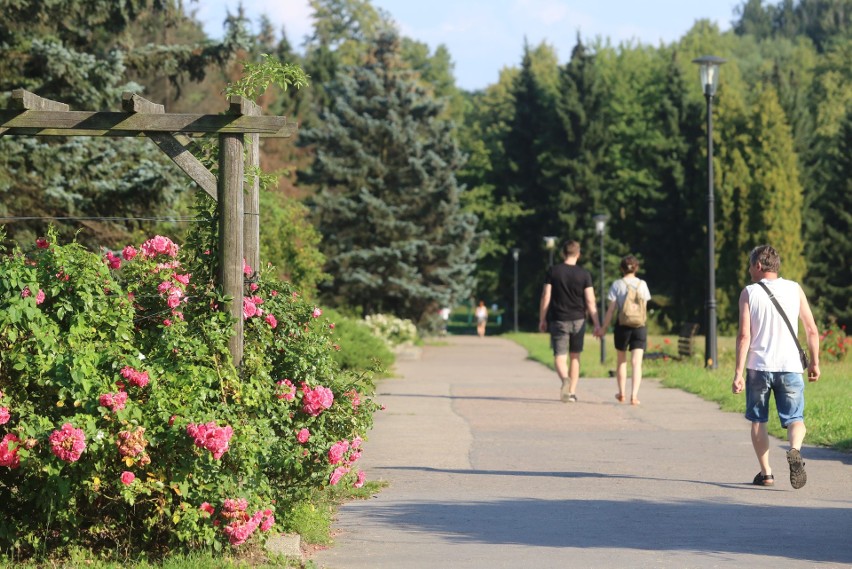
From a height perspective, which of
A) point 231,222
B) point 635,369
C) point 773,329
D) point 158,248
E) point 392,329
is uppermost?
point 231,222

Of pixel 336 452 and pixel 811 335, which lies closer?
pixel 336 452

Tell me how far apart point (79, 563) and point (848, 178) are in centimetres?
5585

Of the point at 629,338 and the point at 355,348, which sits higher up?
the point at 629,338

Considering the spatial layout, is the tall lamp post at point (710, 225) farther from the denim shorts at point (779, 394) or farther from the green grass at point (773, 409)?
the denim shorts at point (779, 394)

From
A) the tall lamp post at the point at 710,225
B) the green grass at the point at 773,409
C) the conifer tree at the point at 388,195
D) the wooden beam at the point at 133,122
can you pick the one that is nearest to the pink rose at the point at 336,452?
the wooden beam at the point at 133,122

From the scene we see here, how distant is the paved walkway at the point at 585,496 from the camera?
695cm

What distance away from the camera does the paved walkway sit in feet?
22.8

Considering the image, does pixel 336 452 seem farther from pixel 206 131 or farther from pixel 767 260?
pixel 767 260

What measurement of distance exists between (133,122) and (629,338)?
385 inches

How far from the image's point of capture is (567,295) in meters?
16.3

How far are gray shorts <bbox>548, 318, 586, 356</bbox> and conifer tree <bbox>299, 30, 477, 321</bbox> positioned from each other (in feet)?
101

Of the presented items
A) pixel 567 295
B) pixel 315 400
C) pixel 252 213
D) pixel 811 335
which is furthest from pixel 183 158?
pixel 567 295

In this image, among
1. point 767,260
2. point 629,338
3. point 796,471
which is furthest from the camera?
point 629,338

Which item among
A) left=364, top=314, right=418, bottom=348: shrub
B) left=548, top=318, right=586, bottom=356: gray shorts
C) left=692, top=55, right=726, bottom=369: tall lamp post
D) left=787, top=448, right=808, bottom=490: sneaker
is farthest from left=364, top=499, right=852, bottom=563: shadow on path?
left=364, top=314, right=418, bottom=348: shrub
